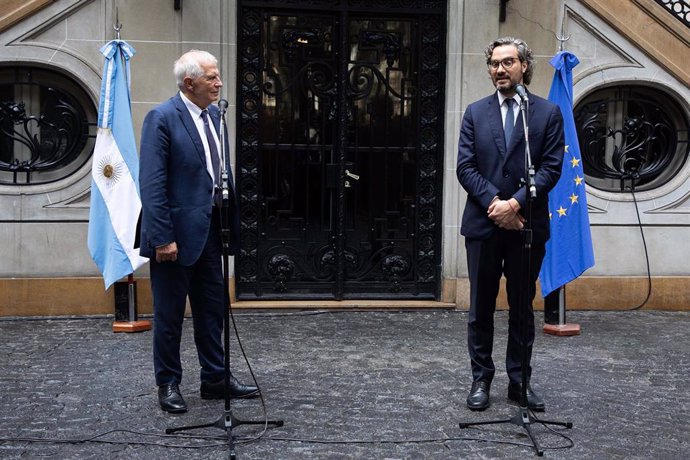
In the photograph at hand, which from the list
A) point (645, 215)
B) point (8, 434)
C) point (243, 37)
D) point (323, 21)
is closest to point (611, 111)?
point (645, 215)

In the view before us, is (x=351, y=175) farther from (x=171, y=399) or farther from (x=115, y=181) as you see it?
(x=171, y=399)

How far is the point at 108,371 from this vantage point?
671 cm

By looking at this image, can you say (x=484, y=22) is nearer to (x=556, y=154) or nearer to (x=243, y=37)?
(x=243, y=37)

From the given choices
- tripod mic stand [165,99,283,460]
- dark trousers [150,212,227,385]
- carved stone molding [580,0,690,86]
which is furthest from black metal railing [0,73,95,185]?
carved stone molding [580,0,690,86]

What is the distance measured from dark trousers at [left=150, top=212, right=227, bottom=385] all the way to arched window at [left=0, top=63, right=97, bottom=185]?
12.7 ft

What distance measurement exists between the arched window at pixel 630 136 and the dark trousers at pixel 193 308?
5319 mm

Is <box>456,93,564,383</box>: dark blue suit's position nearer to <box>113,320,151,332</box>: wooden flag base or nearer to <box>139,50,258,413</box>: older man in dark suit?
<box>139,50,258,413</box>: older man in dark suit

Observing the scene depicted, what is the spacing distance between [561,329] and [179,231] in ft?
14.1

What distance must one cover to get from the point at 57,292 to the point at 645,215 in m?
6.42

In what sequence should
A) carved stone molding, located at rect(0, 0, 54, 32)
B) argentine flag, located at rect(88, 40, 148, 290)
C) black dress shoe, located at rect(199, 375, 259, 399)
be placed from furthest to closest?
carved stone molding, located at rect(0, 0, 54, 32) < argentine flag, located at rect(88, 40, 148, 290) < black dress shoe, located at rect(199, 375, 259, 399)

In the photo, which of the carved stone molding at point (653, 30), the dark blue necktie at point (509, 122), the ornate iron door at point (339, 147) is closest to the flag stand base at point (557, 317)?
the ornate iron door at point (339, 147)

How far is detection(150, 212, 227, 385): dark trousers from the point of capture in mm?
5664

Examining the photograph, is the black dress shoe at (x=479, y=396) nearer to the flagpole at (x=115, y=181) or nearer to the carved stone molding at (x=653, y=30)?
the flagpole at (x=115, y=181)

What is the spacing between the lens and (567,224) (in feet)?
27.4
